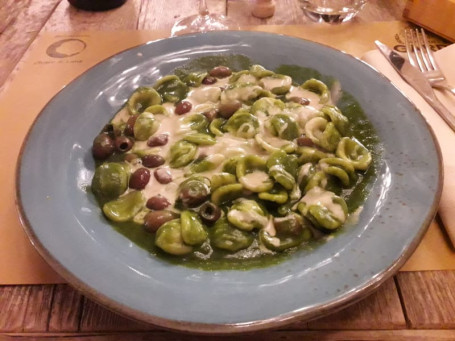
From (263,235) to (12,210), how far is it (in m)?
0.69

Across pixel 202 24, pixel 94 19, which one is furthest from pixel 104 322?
pixel 94 19

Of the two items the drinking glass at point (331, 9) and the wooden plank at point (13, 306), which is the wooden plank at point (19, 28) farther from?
the drinking glass at point (331, 9)

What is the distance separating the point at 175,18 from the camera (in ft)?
6.86

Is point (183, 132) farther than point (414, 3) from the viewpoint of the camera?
No

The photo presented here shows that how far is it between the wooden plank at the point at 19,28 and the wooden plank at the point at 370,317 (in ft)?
4.90

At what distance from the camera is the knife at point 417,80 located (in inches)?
53.4

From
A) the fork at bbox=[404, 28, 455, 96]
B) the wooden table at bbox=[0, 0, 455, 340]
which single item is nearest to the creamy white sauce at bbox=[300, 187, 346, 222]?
the wooden table at bbox=[0, 0, 455, 340]

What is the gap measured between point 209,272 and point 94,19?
160cm

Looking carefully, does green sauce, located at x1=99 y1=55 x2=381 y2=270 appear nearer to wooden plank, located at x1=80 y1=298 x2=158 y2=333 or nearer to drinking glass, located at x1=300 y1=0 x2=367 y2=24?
wooden plank, located at x1=80 y1=298 x2=158 y2=333

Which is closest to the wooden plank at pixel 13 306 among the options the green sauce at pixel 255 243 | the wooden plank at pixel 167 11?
the green sauce at pixel 255 243

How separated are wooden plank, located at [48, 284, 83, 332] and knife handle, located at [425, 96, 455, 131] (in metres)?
1.14

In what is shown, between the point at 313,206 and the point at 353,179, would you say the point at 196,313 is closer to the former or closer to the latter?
the point at 313,206

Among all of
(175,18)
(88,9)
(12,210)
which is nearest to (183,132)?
(12,210)

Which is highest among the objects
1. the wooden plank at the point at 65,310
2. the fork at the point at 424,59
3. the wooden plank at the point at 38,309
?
the fork at the point at 424,59
